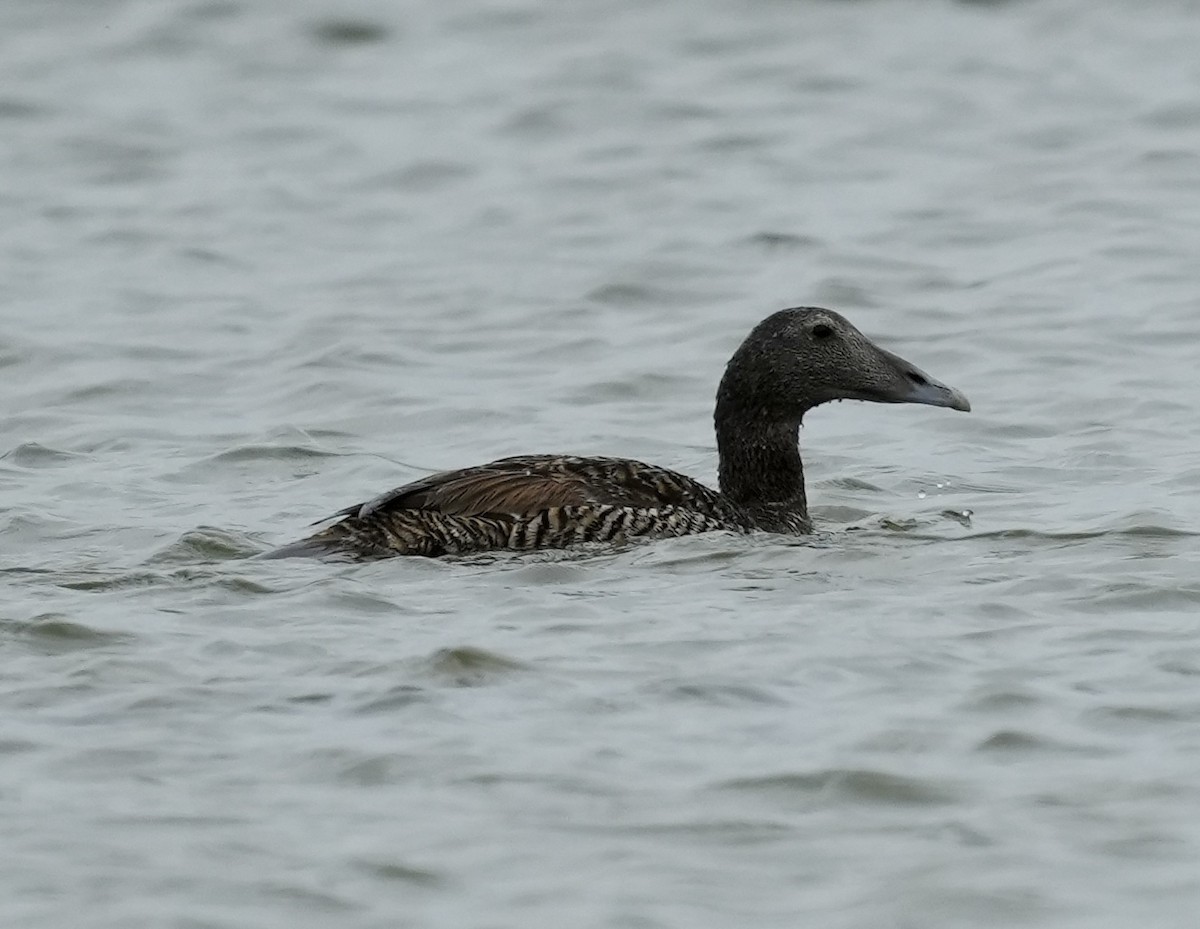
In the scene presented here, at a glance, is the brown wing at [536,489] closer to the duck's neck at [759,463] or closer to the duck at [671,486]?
the duck at [671,486]

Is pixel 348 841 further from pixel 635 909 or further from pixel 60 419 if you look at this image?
pixel 60 419

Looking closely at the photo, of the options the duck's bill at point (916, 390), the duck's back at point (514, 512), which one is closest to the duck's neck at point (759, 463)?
the duck's bill at point (916, 390)

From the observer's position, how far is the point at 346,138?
20953 mm

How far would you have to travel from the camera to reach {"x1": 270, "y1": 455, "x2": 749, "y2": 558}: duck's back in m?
10.7

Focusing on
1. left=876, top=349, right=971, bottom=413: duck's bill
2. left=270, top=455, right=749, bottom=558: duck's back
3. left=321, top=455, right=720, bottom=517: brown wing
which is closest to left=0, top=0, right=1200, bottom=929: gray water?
left=270, top=455, right=749, bottom=558: duck's back

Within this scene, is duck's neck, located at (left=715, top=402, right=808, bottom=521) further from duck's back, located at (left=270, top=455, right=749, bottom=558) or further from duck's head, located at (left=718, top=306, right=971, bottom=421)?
duck's back, located at (left=270, top=455, right=749, bottom=558)

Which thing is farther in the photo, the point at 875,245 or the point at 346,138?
the point at 346,138

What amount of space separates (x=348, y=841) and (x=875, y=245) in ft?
37.5

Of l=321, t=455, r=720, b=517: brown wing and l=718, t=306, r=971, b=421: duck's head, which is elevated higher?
l=718, t=306, r=971, b=421: duck's head

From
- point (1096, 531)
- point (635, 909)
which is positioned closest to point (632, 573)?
point (1096, 531)

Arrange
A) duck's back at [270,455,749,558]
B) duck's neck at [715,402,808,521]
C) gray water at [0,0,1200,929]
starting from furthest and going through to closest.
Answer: duck's neck at [715,402,808,521], duck's back at [270,455,749,558], gray water at [0,0,1200,929]

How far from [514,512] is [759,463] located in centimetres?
141

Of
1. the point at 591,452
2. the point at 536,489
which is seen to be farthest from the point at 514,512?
A: the point at 591,452

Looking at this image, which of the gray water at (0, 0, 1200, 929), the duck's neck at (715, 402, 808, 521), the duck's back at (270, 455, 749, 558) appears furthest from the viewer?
the duck's neck at (715, 402, 808, 521)
